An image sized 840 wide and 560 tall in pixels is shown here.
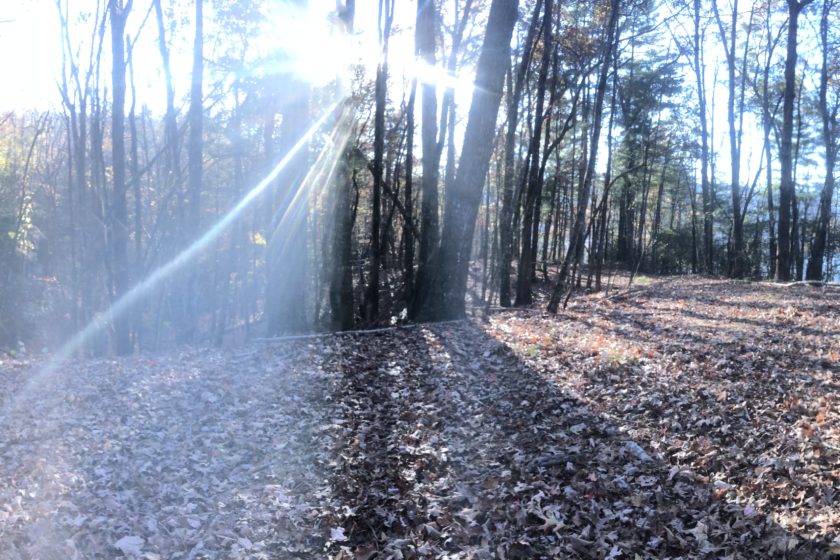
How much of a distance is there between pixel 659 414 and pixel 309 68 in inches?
487

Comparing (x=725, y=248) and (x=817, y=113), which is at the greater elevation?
(x=817, y=113)

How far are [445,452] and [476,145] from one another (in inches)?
263

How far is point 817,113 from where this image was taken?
102 ft

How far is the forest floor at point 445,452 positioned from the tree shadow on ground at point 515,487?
0.02 m

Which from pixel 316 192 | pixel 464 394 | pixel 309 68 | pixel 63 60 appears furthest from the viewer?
pixel 63 60

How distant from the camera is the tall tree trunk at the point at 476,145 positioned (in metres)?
10.7

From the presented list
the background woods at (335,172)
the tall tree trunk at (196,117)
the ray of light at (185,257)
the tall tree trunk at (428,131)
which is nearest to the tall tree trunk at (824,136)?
the background woods at (335,172)

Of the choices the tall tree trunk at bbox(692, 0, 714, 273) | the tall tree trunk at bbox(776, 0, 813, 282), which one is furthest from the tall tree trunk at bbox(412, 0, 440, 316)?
the tall tree trunk at bbox(692, 0, 714, 273)

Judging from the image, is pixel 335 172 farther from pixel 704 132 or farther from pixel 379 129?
pixel 704 132

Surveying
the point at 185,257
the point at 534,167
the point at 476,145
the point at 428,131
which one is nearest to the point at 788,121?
the point at 534,167

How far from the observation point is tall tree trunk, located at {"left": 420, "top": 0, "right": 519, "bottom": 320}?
10.7 metres

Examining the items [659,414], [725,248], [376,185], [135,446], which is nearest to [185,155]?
[376,185]

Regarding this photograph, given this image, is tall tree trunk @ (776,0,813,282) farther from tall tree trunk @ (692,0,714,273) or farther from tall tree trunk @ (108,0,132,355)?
tall tree trunk @ (108,0,132,355)

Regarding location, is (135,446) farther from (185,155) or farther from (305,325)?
(185,155)
